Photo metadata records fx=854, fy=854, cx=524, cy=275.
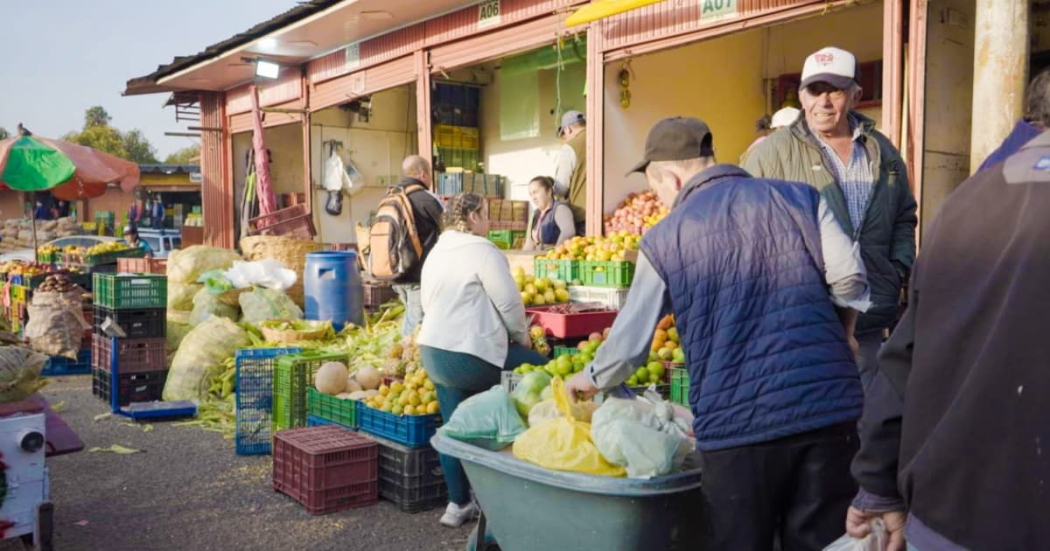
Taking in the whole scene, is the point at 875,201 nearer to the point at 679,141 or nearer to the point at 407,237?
the point at 679,141

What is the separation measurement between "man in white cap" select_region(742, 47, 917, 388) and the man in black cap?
126 cm

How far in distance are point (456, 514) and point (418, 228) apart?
295 cm

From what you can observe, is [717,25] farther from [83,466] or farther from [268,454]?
[83,466]

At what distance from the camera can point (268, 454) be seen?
708cm

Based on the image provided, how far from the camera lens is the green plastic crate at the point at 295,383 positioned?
6.81 metres

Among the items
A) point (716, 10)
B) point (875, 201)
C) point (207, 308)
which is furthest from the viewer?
point (207, 308)

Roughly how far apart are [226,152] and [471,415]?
59.4 feet

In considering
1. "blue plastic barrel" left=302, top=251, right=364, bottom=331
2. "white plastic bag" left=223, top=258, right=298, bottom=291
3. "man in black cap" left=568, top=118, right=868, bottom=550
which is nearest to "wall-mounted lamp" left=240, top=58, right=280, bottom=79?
"white plastic bag" left=223, top=258, right=298, bottom=291

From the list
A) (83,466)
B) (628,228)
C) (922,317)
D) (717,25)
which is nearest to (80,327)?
(83,466)

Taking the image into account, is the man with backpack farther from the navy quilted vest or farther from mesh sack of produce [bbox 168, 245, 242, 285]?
mesh sack of produce [bbox 168, 245, 242, 285]

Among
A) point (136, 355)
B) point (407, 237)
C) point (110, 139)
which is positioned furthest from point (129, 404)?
point (110, 139)

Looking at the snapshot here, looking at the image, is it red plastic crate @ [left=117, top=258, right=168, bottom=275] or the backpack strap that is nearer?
the backpack strap

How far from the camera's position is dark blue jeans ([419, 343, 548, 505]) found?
Result: 5016 millimetres

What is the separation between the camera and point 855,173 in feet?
13.5
